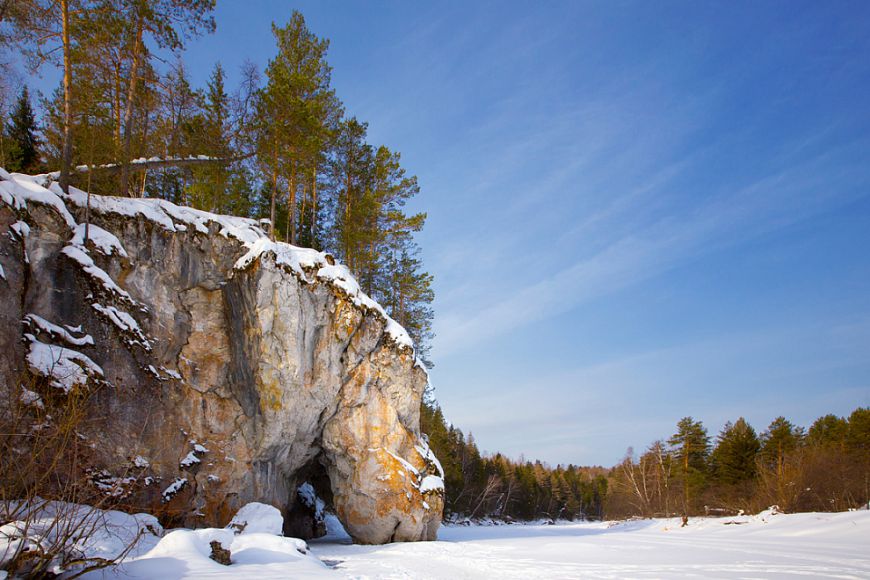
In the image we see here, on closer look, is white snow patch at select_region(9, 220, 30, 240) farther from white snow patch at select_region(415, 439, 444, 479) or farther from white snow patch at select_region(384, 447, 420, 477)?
white snow patch at select_region(415, 439, 444, 479)

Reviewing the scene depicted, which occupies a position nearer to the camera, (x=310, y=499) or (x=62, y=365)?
(x=62, y=365)

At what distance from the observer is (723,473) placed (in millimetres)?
34250

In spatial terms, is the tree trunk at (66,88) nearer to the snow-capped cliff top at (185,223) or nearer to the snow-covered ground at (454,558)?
the snow-capped cliff top at (185,223)

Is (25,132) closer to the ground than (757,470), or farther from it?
farther from it

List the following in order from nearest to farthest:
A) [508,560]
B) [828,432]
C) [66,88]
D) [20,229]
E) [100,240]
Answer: [20,229], [508,560], [66,88], [100,240], [828,432]

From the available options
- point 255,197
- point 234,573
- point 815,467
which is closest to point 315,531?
point 234,573

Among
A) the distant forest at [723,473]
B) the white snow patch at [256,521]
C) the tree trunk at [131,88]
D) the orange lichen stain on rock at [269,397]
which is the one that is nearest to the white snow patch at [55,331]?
the orange lichen stain on rock at [269,397]

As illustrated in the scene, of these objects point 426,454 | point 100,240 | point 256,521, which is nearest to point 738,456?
point 426,454

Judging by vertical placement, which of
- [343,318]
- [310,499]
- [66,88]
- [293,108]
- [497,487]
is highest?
[293,108]

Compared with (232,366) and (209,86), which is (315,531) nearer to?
(232,366)

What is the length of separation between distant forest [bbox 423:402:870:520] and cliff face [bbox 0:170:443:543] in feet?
44.3

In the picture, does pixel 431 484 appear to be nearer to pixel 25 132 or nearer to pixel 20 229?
pixel 20 229

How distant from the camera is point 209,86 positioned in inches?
656

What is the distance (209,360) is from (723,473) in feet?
123
